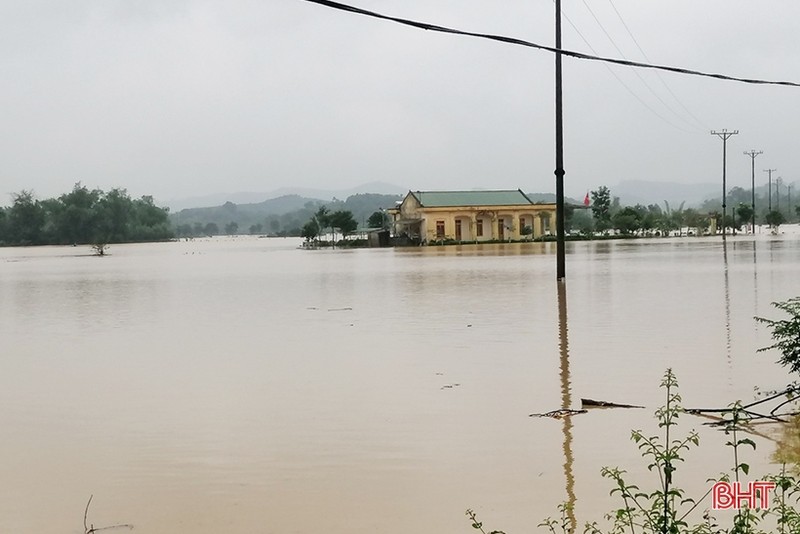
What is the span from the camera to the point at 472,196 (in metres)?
73.4

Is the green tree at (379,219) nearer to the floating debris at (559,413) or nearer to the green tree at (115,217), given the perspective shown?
the green tree at (115,217)

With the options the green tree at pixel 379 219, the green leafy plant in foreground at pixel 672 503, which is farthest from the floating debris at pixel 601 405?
the green tree at pixel 379 219

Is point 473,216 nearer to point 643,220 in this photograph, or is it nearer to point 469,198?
point 469,198

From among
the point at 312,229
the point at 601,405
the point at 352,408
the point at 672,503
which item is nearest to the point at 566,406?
the point at 601,405

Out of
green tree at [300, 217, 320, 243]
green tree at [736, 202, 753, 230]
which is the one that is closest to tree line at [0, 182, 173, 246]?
green tree at [300, 217, 320, 243]

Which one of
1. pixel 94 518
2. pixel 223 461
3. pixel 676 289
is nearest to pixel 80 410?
pixel 223 461

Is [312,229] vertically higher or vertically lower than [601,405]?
higher

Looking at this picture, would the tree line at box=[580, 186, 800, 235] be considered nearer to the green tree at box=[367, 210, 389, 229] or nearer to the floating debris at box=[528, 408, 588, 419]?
the green tree at box=[367, 210, 389, 229]

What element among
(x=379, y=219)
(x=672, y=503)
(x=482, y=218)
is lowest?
(x=672, y=503)

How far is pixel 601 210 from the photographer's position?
9094 cm

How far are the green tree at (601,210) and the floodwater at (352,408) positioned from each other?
7161cm

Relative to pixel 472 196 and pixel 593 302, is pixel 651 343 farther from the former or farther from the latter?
pixel 472 196

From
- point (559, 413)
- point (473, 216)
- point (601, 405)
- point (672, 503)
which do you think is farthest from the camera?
point (473, 216)

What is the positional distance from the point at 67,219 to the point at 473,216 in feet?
242
